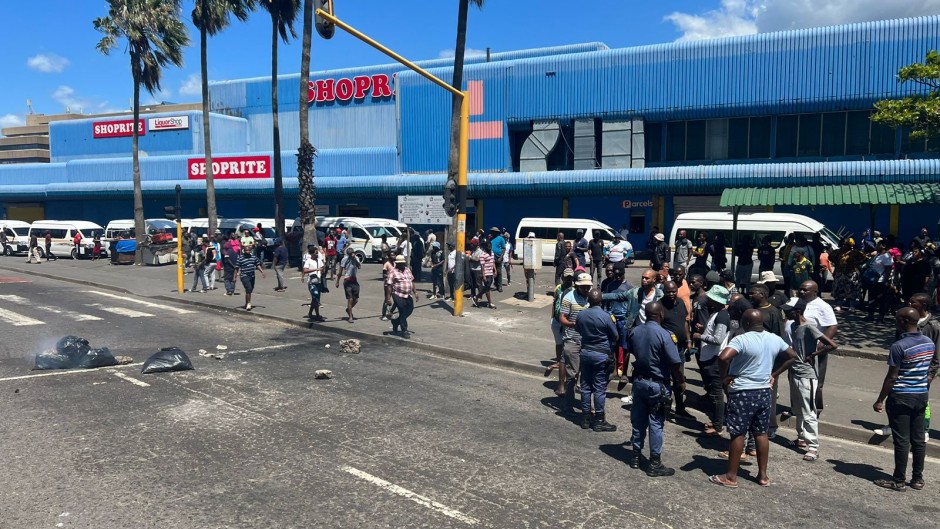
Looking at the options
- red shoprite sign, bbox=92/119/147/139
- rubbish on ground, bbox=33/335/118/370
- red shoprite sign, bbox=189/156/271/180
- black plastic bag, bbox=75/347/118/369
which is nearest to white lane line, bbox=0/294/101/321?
rubbish on ground, bbox=33/335/118/370

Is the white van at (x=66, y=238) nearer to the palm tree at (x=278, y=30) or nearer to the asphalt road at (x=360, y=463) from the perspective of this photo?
the palm tree at (x=278, y=30)

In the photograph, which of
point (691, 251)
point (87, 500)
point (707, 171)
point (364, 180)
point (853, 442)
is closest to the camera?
point (87, 500)

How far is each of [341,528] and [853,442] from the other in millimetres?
6059

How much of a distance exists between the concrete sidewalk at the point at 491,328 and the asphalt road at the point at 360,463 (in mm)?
1024

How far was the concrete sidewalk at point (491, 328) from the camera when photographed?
31.9ft

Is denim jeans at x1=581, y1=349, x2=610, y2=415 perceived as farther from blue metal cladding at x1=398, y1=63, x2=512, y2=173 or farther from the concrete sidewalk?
blue metal cladding at x1=398, y1=63, x2=512, y2=173

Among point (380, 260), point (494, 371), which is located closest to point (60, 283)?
point (380, 260)

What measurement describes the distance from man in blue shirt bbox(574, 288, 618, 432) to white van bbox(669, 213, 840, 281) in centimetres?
1383

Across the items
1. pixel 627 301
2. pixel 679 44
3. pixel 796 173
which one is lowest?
pixel 627 301

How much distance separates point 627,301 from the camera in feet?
31.9

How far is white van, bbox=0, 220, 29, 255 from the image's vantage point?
37156mm

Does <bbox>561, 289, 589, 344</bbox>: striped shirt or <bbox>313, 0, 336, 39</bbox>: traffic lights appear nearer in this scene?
<bbox>561, 289, 589, 344</bbox>: striped shirt

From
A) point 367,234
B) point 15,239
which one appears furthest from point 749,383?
point 15,239

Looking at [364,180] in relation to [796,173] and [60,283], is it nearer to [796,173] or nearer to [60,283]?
[60,283]
